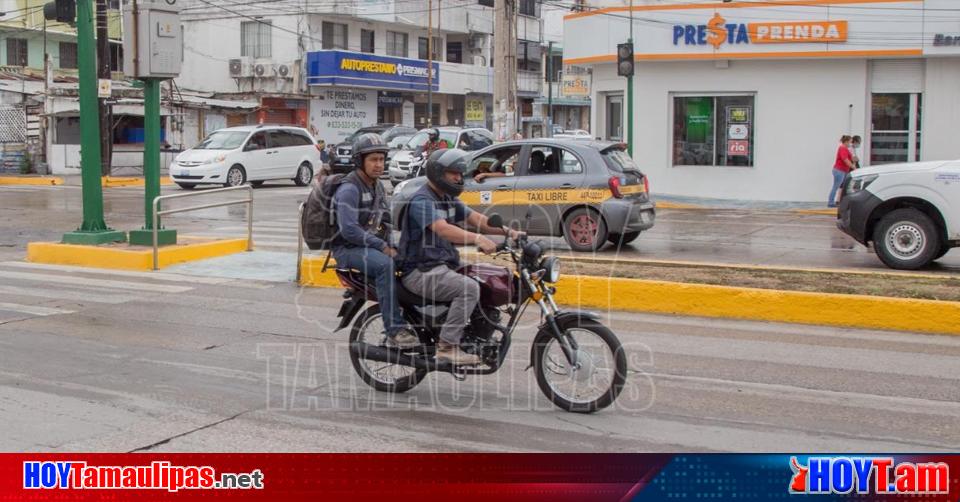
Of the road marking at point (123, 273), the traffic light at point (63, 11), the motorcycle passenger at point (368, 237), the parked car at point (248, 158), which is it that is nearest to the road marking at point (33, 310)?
the road marking at point (123, 273)

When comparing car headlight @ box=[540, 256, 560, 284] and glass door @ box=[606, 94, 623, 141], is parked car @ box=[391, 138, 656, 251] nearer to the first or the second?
car headlight @ box=[540, 256, 560, 284]

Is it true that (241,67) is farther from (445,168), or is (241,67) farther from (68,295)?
(445,168)

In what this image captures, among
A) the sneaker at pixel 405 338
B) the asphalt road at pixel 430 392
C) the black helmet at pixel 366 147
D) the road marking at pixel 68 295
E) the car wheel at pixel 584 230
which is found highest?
the black helmet at pixel 366 147

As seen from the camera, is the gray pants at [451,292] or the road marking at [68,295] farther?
the road marking at [68,295]

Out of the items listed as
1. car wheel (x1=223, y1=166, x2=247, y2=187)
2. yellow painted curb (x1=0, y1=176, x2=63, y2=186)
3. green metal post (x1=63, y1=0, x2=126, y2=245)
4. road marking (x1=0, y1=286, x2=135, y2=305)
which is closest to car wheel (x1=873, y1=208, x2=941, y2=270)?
road marking (x1=0, y1=286, x2=135, y2=305)

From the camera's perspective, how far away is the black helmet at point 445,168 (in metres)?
6.67

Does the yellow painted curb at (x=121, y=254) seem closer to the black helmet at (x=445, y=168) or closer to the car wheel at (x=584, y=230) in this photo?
the car wheel at (x=584, y=230)

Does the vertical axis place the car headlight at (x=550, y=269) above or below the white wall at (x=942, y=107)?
below

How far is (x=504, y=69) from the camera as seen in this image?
95.6ft

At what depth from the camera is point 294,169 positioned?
31.7 meters

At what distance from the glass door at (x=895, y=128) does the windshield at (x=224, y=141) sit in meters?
16.7

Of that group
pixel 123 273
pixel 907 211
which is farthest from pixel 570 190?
pixel 123 273

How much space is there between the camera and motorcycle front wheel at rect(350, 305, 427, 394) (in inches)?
285

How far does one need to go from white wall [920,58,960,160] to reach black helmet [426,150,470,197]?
67.3ft
